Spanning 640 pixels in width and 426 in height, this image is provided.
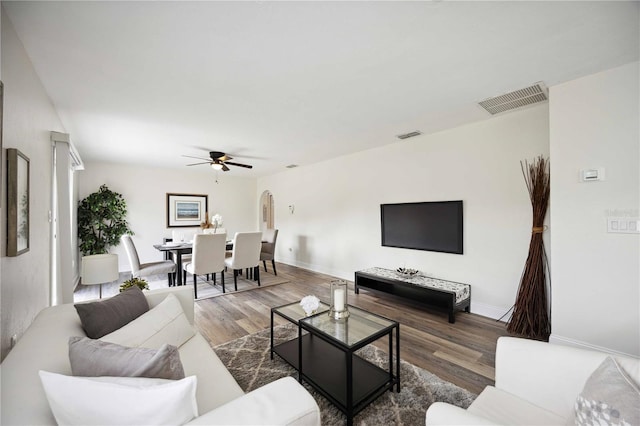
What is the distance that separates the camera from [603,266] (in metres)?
2.12

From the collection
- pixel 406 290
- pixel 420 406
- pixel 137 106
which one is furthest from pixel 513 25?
pixel 137 106

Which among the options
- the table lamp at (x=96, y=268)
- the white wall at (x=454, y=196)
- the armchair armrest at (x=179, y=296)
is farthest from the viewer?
the white wall at (x=454, y=196)

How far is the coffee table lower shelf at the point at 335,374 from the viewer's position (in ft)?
5.52

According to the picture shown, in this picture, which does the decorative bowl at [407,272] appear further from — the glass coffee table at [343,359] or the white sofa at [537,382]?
the white sofa at [537,382]

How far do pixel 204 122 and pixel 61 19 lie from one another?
5.57 ft

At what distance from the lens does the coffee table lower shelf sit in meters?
1.68

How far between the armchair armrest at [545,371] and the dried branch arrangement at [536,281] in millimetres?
1902

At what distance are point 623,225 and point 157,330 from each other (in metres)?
3.38

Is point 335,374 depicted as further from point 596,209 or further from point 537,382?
point 596,209

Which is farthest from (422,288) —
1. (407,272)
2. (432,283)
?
(407,272)

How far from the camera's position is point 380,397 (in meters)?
1.81

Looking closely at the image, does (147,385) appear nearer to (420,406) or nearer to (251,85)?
(420,406)

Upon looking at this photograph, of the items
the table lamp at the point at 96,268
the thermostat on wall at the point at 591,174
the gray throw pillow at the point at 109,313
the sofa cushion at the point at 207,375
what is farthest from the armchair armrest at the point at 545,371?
the table lamp at the point at 96,268

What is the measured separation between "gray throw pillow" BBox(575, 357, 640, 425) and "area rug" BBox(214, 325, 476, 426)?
0.95m
